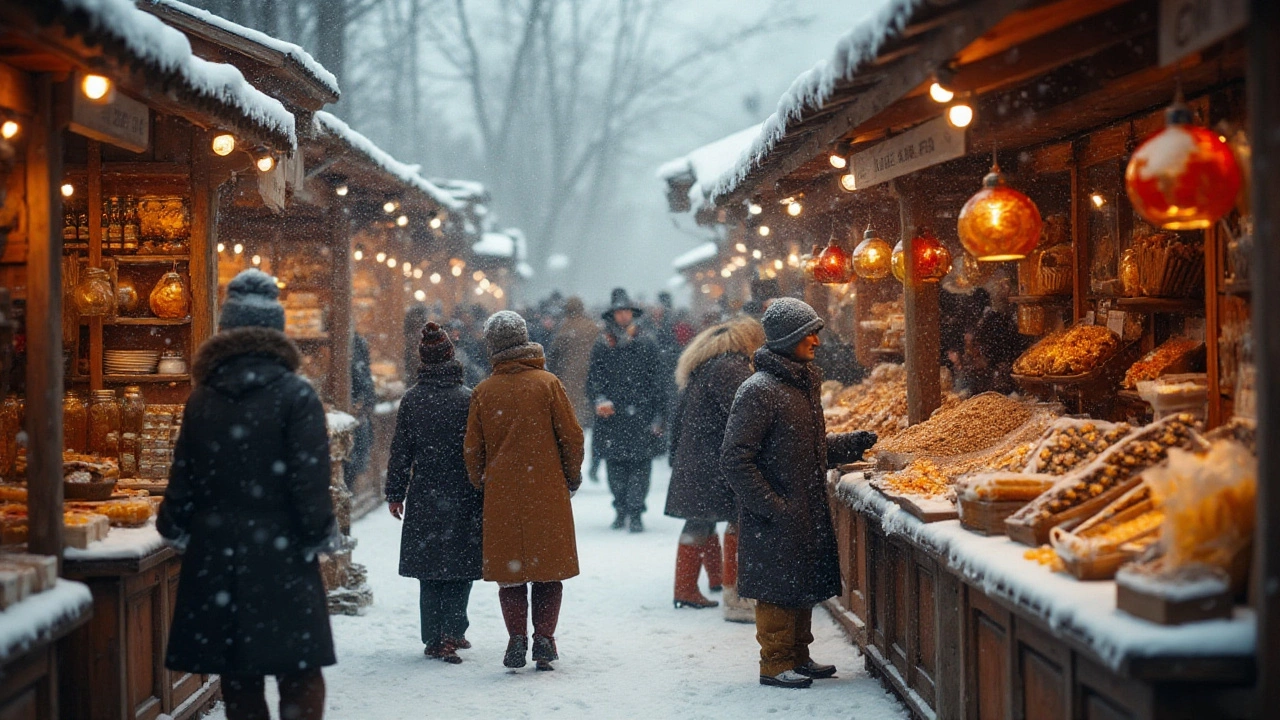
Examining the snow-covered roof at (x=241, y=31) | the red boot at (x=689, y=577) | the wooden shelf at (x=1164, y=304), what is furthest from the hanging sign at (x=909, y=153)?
the snow-covered roof at (x=241, y=31)

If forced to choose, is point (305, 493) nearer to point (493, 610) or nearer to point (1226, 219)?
point (1226, 219)

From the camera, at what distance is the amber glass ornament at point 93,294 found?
7281mm

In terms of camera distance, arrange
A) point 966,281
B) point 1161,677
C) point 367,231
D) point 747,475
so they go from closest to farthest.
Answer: point 1161,677 < point 747,475 < point 966,281 < point 367,231

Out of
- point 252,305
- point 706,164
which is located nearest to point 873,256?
point 252,305

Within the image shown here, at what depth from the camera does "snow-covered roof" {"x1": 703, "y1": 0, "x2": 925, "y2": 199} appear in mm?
4712

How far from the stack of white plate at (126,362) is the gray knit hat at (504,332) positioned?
6.94 ft

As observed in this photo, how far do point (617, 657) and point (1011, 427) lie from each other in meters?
2.70

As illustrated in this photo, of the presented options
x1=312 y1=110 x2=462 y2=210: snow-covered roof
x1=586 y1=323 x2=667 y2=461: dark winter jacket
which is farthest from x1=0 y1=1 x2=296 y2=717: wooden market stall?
x1=586 y1=323 x2=667 y2=461: dark winter jacket

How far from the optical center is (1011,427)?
7.51 m

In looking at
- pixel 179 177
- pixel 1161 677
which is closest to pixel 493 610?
pixel 179 177

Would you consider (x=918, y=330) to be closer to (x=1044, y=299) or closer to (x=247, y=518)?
(x=1044, y=299)

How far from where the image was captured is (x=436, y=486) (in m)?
7.64

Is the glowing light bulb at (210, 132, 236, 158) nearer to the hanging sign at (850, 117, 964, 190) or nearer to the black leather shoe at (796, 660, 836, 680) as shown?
the hanging sign at (850, 117, 964, 190)

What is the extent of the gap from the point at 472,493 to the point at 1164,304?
3.89 metres
